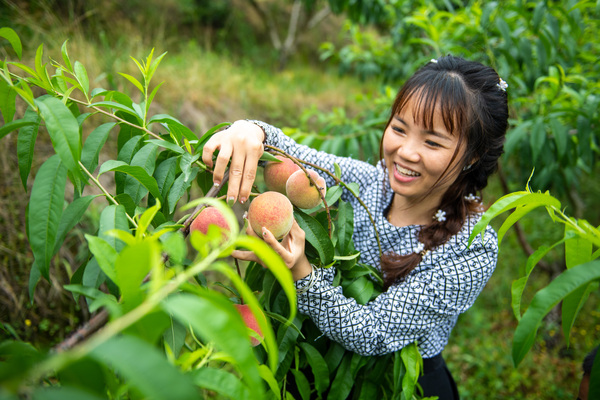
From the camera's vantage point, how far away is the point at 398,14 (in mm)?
2797

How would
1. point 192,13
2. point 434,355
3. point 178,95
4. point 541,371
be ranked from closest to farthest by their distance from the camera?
point 434,355
point 541,371
point 178,95
point 192,13

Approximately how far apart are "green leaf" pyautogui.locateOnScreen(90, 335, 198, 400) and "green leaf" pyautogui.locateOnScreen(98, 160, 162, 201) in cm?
38

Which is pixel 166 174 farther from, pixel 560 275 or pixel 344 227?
pixel 560 275

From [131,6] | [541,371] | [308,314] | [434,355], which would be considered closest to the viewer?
[308,314]

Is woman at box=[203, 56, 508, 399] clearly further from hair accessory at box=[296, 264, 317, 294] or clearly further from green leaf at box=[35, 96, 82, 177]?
green leaf at box=[35, 96, 82, 177]

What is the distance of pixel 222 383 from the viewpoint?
47 cm

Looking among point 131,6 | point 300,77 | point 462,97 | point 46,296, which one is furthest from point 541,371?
point 131,6

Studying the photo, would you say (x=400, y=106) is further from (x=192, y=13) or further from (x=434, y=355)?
(x=192, y=13)

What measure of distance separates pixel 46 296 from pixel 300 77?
16.5ft

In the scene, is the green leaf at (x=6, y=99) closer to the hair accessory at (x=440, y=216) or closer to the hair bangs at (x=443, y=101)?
the hair bangs at (x=443, y=101)

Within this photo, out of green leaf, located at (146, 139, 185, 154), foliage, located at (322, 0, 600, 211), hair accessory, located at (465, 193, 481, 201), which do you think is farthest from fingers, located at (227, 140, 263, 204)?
foliage, located at (322, 0, 600, 211)

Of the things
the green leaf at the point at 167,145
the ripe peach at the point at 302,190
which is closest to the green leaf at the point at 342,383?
the ripe peach at the point at 302,190

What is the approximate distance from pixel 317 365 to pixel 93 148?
71 cm

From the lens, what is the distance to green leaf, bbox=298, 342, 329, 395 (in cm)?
95
